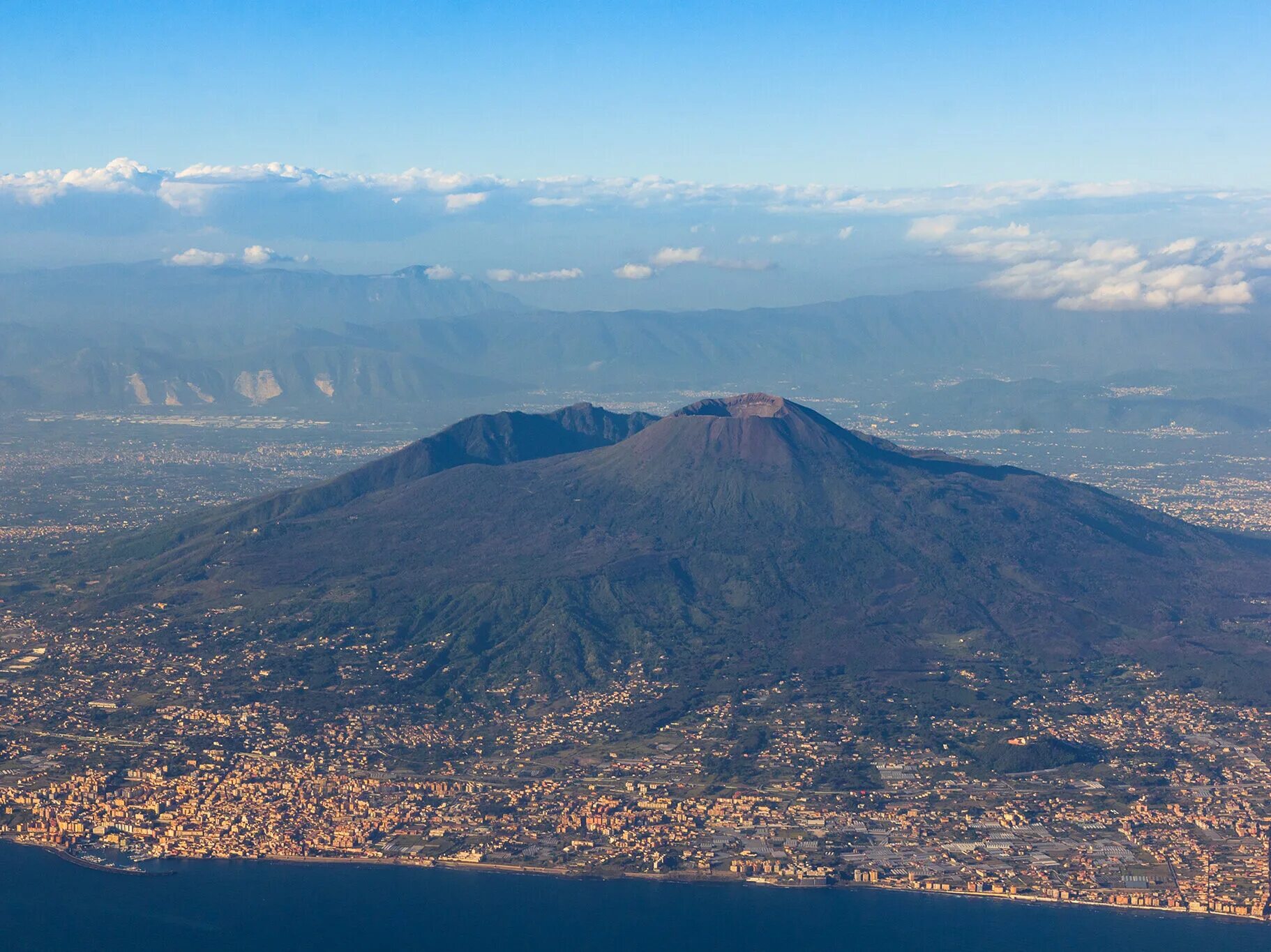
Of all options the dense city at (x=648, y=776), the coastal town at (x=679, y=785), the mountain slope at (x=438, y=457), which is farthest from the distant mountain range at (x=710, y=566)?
the coastal town at (x=679, y=785)

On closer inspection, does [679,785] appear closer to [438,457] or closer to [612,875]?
[612,875]

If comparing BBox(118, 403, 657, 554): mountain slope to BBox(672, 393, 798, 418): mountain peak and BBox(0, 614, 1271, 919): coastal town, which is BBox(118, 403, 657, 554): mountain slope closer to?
BBox(672, 393, 798, 418): mountain peak

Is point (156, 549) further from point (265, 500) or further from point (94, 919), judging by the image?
point (94, 919)

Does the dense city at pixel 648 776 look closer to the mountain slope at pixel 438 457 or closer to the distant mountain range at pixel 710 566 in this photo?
the distant mountain range at pixel 710 566

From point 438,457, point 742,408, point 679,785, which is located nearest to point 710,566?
point 742,408

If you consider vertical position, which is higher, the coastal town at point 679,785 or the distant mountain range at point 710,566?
the distant mountain range at point 710,566

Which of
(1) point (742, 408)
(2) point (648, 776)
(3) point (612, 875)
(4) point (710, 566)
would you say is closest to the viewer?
(3) point (612, 875)

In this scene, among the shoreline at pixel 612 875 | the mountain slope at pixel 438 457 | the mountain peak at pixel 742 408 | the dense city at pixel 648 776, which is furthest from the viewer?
the mountain peak at pixel 742 408

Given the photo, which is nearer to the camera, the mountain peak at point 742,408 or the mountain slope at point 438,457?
the mountain slope at point 438,457
